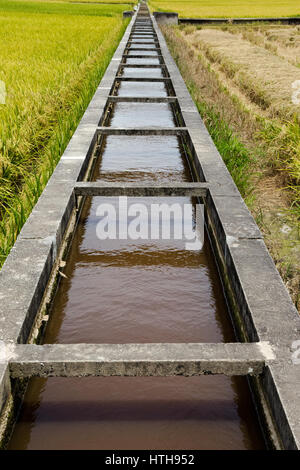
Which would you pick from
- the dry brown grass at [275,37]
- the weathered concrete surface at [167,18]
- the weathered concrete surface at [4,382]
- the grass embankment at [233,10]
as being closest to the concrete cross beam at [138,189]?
the weathered concrete surface at [4,382]

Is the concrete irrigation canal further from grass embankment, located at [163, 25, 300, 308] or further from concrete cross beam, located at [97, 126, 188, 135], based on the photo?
concrete cross beam, located at [97, 126, 188, 135]

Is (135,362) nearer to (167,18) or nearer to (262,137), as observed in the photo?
(262,137)

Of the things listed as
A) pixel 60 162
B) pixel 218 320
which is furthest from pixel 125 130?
pixel 218 320

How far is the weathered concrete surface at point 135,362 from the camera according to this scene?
1.84 m

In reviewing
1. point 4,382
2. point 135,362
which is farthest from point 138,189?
point 4,382

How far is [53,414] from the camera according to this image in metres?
1.86

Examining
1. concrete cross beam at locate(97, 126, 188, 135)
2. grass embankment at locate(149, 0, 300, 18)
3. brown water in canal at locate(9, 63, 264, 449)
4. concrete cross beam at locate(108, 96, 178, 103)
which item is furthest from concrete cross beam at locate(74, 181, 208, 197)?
grass embankment at locate(149, 0, 300, 18)

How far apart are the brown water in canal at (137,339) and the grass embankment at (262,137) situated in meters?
0.52

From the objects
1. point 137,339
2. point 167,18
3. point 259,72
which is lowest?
point 137,339

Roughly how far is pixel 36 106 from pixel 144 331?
4.22 meters

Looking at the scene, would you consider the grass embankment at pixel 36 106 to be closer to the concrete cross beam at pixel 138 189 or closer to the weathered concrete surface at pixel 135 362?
the concrete cross beam at pixel 138 189

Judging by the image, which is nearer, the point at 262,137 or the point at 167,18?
the point at 262,137

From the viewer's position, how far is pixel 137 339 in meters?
2.27

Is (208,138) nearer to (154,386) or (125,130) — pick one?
(125,130)
